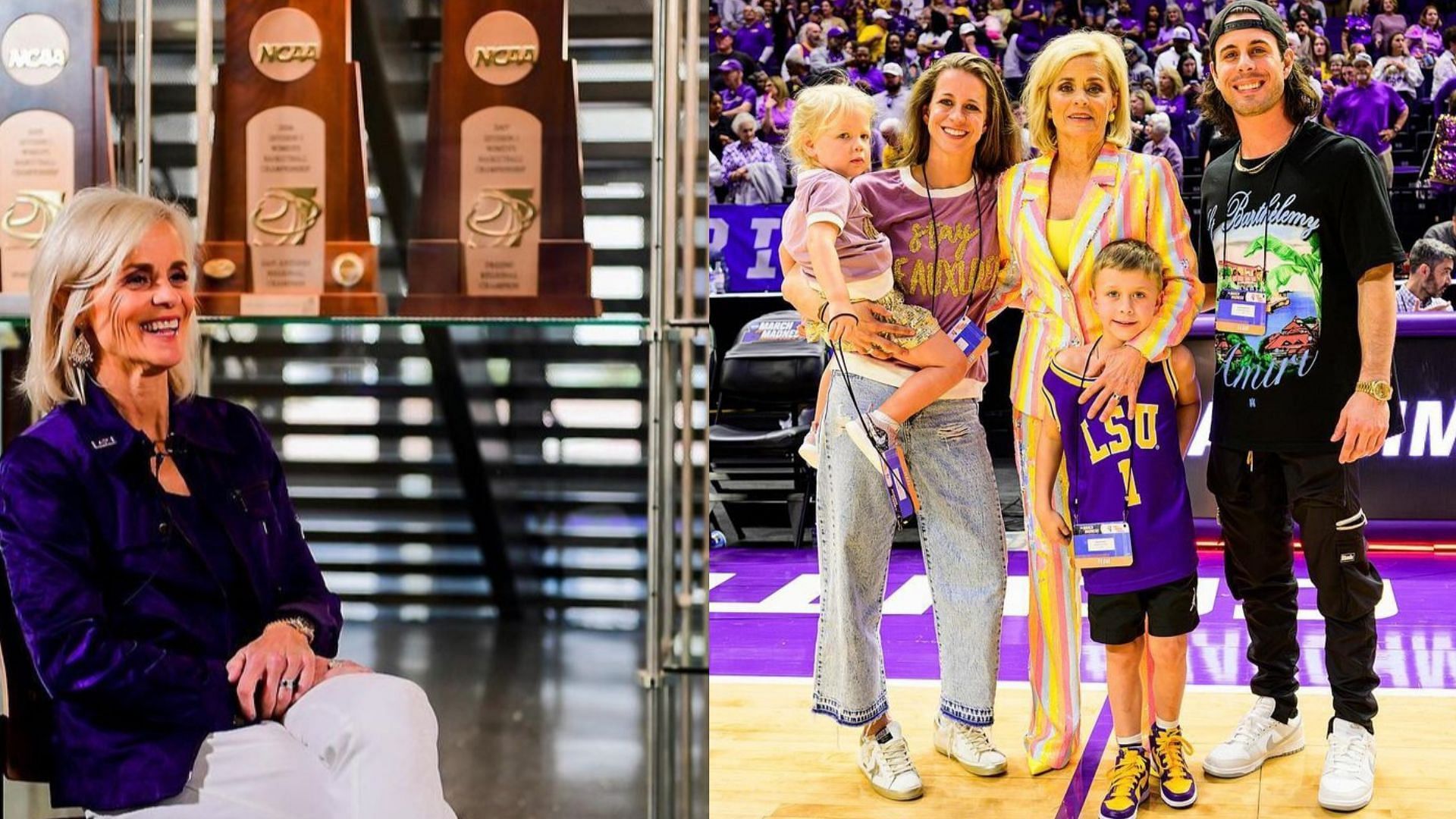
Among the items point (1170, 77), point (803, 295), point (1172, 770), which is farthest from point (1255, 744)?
Result: point (1170, 77)

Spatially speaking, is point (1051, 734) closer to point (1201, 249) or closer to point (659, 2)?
point (1201, 249)

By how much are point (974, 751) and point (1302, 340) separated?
1.13 m

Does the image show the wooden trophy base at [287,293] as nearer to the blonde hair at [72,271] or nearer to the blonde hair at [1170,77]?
the blonde hair at [72,271]

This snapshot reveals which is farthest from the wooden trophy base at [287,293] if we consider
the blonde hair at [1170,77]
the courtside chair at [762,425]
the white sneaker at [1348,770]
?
the blonde hair at [1170,77]

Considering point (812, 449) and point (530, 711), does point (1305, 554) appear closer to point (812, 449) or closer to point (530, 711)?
point (812, 449)

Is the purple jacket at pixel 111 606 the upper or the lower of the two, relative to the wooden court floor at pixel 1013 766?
upper

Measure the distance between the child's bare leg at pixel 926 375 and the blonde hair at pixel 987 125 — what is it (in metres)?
0.41

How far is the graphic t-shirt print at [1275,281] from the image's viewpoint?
9.41 feet

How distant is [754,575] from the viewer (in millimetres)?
6098

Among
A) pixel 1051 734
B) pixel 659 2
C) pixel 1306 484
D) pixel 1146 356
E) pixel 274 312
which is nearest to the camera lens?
pixel 659 2

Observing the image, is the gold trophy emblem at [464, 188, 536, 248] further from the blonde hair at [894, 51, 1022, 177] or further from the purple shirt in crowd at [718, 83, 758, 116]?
the purple shirt in crowd at [718, 83, 758, 116]

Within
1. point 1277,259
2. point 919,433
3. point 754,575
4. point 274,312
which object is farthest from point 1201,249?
point 754,575

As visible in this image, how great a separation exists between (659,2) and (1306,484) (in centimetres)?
203

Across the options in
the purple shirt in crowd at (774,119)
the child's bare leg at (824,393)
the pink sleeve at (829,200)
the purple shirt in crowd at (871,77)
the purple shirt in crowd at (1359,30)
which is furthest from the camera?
the purple shirt in crowd at (871,77)
